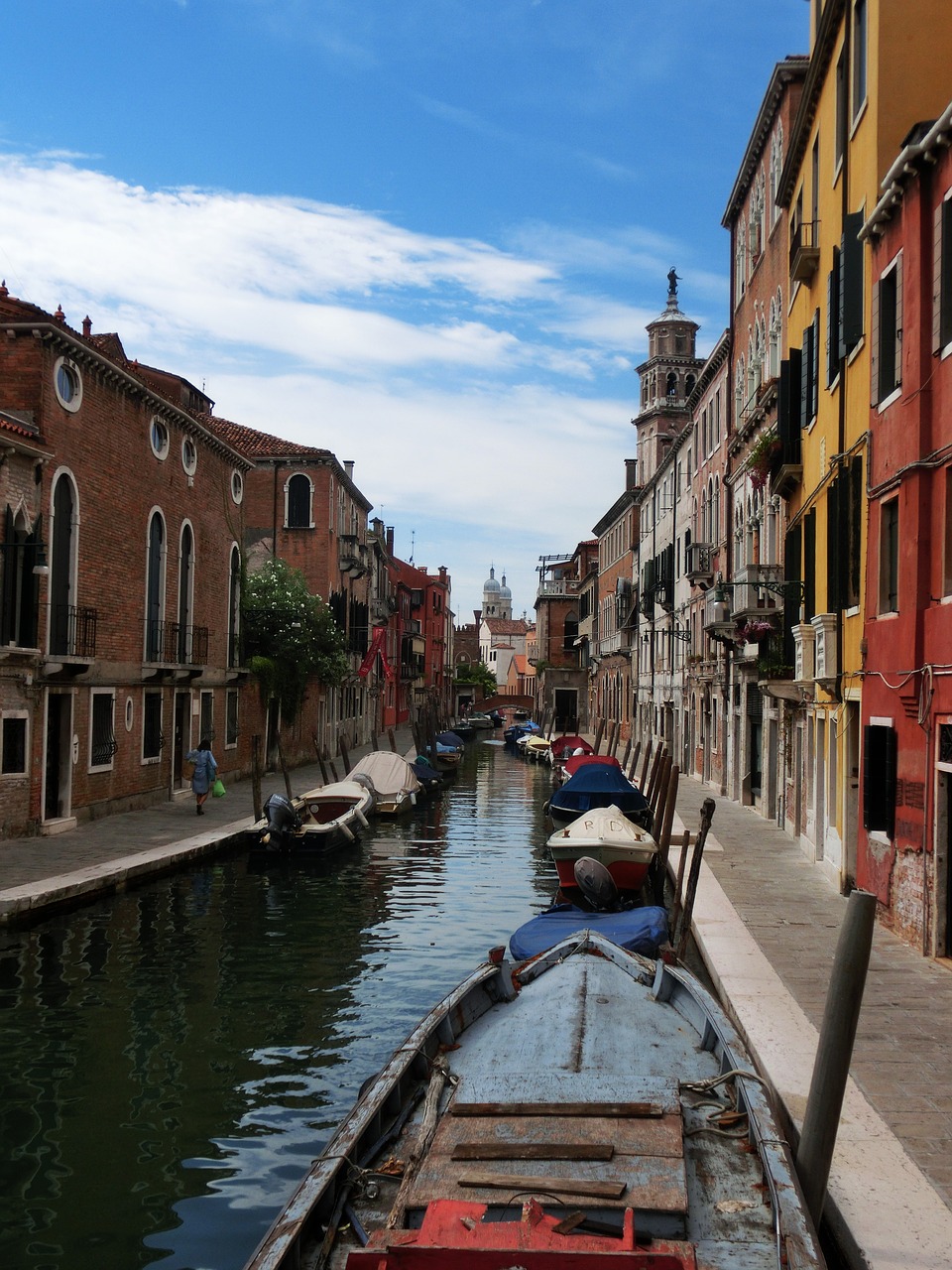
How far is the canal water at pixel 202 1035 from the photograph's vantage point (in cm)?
641

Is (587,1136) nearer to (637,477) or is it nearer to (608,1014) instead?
(608,1014)

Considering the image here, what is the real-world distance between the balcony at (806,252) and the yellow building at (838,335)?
0.02 meters

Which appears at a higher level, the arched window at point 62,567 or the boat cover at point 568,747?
the arched window at point 62,567

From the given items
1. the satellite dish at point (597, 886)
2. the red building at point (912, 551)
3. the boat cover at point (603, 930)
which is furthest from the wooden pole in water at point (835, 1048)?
the satellite dish at point (597, 886)

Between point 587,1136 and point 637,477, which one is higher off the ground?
point 637,477

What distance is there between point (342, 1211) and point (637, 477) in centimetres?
5149

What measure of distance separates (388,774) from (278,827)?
8.34m

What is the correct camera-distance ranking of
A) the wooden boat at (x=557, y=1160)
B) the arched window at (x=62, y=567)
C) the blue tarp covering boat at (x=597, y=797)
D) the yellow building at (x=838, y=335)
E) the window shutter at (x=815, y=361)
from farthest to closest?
the blue tarp covering boat at (x=597, y=797) → the arched window at (x=62, y=567) → the window shutter at (x=815, y=361) → the yellow building at (x=838, y=335) → the wooden boat at (x=557, y=1160)

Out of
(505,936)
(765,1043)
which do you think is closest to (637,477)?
(505,936)

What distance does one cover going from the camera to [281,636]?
102 ft

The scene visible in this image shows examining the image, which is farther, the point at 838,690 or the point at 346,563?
the point at 346,563

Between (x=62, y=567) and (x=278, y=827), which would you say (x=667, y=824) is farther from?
(x=62, y=567)

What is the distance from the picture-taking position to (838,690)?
13.7 metres

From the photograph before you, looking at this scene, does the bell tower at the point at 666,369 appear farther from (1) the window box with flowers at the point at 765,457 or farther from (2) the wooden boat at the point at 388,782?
(1) the window box with flowers at the point at 765,457
